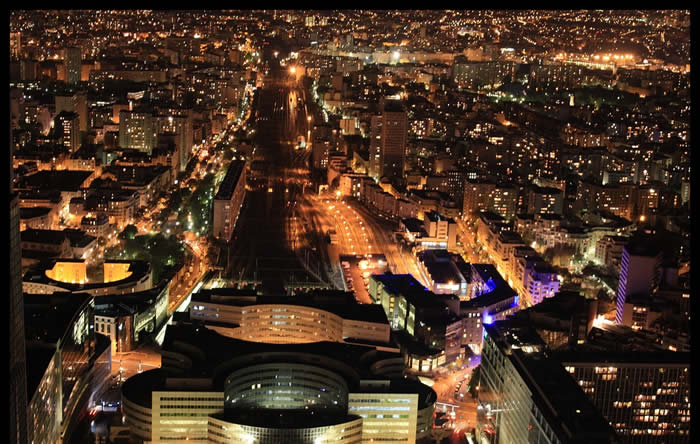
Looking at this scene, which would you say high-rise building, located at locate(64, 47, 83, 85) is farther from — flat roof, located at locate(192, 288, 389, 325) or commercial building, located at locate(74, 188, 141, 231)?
flat roof, located at locate(192, 288, 389, 325)

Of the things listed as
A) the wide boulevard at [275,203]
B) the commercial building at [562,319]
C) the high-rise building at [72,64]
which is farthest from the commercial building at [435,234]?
the high-rise building at [72,64]

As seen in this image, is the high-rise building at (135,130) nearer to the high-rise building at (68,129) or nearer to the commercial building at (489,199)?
the high-rise building at (68,129)

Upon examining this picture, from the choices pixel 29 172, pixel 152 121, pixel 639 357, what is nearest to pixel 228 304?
pixel 639 357

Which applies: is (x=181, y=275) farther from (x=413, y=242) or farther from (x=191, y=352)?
(x=191, y=352)

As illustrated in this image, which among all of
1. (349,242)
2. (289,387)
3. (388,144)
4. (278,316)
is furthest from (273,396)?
(388,144)

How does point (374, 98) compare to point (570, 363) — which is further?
point (374, 98)

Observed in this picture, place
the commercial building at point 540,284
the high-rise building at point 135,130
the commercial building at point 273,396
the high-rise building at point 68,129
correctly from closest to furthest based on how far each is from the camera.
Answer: the commercial building at point 273,396, the commercial building at point 540,284, the high-rise building at point 68,129, the high-rise building at point 135,130
